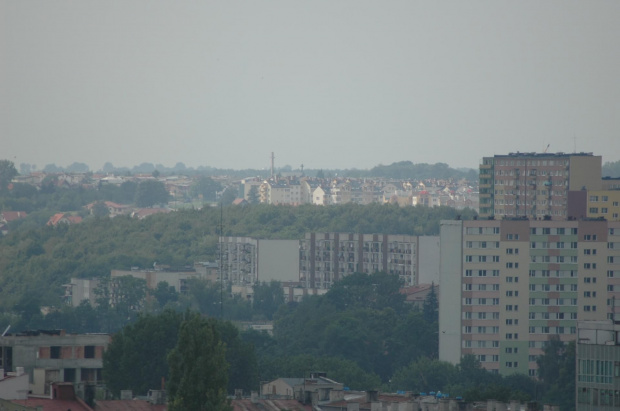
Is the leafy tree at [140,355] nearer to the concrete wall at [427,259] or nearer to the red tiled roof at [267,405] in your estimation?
the red tiled roof at [267,405]

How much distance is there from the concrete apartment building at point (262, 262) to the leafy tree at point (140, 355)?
2795 inches

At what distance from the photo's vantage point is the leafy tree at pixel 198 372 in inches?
1478

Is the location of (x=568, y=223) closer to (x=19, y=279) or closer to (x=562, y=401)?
(x=562, y=401)

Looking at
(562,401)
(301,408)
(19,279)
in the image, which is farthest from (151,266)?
(301,408)

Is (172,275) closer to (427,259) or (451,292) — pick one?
(427,259)

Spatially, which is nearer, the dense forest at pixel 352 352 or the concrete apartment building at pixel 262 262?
the dense forest at pixel 352 352

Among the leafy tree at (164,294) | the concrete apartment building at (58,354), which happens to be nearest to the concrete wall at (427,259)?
the leafy tree at (164,294)

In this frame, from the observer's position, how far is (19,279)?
443ft

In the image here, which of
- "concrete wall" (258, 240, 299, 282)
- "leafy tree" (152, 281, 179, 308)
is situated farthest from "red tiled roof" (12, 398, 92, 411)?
"concrete wall" (258, 240, 299, 282)

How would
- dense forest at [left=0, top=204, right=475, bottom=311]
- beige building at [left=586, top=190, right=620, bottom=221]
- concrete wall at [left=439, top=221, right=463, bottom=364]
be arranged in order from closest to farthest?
concrete wall at [left=439, top=221, right=463, bottom=364]
beige building at [left=586, top=190, right=620, bottom=221]
dense forest at [left=0, top=204, right=475, bottom=311]

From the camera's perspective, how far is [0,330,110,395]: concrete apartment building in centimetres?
5100

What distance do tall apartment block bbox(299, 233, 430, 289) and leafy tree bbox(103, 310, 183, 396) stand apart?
6367 cm

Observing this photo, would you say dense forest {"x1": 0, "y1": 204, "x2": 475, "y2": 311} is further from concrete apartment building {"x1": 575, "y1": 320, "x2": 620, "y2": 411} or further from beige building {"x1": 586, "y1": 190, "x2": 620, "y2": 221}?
concrete apartment building {"x1": 575, "y1": 320, "x2": 620, "y2": 411}

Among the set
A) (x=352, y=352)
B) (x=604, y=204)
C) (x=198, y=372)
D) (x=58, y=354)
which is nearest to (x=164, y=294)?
(x=604, y=204)
